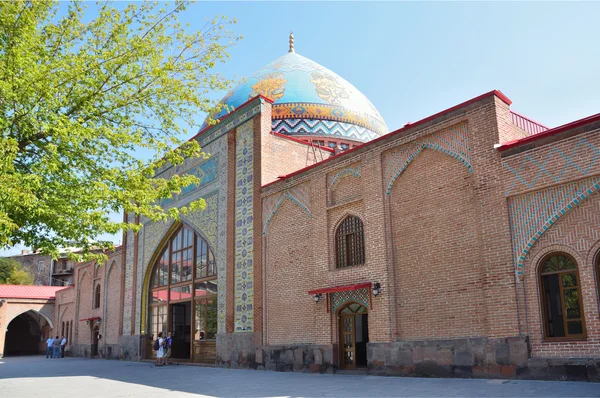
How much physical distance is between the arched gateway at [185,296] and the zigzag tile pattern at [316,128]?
17.0 feet

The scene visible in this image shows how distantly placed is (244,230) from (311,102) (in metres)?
7.09

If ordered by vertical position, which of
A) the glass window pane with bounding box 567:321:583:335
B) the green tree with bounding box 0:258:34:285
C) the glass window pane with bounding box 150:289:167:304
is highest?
the green tree with bounding box 0:258:34:285

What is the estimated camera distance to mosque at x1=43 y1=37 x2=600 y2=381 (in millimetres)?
9547

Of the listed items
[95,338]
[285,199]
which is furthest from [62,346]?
[285,199]

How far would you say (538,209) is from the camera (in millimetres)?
9852

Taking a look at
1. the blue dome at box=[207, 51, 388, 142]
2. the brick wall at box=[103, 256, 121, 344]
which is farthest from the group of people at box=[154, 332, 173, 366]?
the blue dome at box=[207, 51, 388, 142]

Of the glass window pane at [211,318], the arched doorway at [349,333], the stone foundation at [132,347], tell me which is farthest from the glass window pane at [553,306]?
the stone foundation at [132,347]

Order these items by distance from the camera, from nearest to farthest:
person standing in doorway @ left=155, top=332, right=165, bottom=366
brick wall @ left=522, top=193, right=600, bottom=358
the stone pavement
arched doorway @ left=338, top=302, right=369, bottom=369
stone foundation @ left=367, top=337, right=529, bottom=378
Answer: the stone pavement → brick wall @ left=522, top=193, right=600, bottom=358 → stone foundation @ left=367, top=337, right=529, bottom=378 → arched doorway @ left=338, top=302, right=369, bottom=369 → person standing in doorway @ left=155, top=332, right=165, bottom=366

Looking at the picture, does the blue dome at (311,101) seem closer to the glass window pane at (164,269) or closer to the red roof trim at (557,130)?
the glass window pane at (164,269)

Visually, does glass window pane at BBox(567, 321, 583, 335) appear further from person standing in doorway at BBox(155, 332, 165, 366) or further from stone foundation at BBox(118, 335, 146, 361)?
stone foundation at BBox(118, 335, 146, 361)

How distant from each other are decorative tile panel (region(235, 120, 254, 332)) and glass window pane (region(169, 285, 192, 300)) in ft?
11.7

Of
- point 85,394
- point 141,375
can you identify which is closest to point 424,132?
point 85,394

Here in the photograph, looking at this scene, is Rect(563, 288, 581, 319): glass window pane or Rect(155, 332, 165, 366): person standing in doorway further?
Rect(155, 332, 165, 366): person standing in doorway

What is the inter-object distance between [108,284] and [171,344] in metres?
8.06
